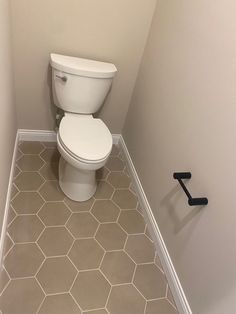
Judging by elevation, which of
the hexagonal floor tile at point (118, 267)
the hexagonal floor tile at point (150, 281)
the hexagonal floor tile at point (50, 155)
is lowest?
the hexagonal floor tile at point (150, 281)

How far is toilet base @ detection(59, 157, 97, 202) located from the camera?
174cm

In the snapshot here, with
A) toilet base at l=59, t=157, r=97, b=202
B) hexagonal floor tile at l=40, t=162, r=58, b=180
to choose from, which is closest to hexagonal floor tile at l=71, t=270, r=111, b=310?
toilet base at l=59, t=157, r=97, b=202

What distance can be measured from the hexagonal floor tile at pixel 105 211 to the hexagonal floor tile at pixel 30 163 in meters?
0.50

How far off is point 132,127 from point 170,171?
26.4 inches

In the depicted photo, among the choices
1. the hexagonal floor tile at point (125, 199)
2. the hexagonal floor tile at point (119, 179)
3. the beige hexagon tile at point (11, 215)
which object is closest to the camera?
the beige hexagon tile at point (11, 215)

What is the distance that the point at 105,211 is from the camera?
1819 mm

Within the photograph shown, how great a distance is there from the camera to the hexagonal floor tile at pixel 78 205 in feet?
5.83

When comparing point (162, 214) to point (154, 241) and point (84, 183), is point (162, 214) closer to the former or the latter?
point (154, 241)

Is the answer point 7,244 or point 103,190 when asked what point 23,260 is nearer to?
point 7,244

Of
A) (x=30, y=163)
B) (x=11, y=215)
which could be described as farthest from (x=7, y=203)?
(x=30, y=163)

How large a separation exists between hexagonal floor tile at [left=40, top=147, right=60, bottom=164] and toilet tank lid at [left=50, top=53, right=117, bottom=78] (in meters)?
0.66

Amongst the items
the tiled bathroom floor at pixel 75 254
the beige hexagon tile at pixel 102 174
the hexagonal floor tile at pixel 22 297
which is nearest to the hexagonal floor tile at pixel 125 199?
the tiled bathroom floor at pixel 75 254

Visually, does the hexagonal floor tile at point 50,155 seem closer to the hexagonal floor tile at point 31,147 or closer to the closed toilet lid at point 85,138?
the hexagonal floor tile at point 31,147

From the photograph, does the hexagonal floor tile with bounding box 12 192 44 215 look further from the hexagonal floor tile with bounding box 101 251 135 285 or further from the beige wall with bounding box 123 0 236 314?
the beige wall with bounding box 123 0 236 314
